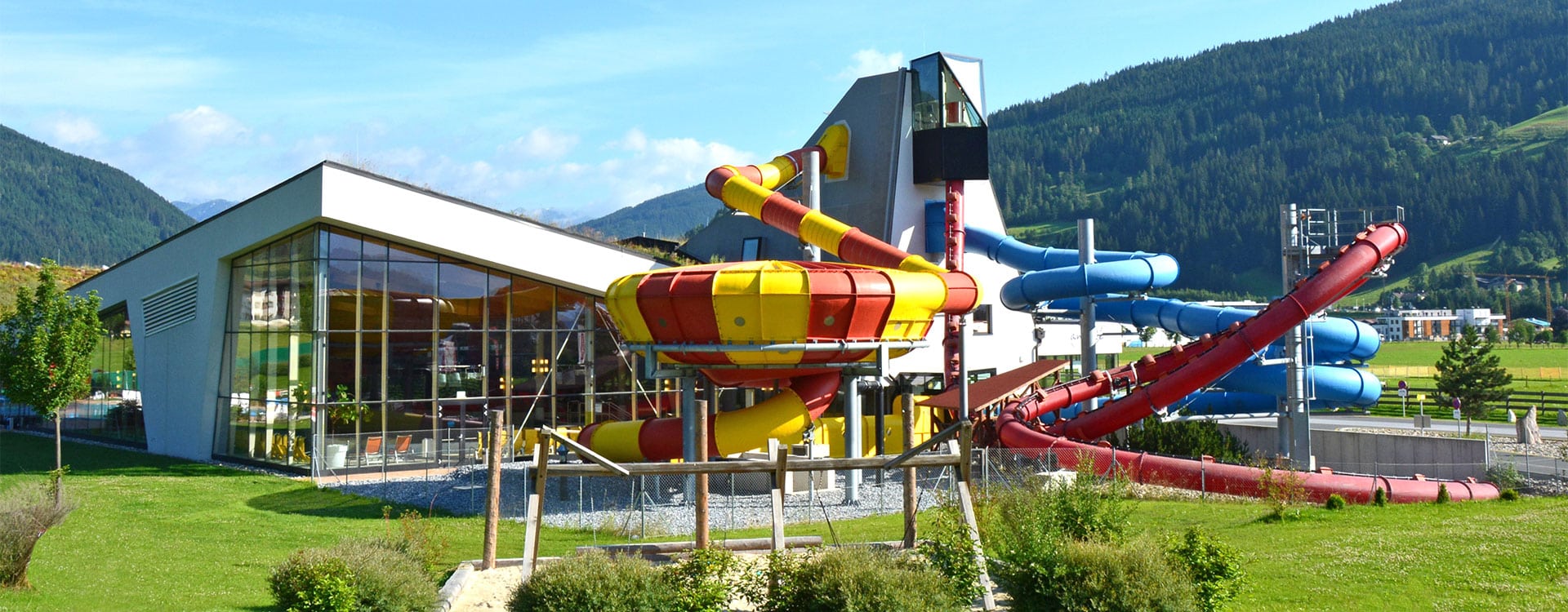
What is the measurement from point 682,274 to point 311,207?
46.1 ft

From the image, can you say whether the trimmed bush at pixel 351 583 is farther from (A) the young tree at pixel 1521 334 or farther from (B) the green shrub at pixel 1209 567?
(A) the young tree at pixel 1521 334

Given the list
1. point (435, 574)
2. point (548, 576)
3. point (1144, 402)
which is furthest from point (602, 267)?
point (548, 576)

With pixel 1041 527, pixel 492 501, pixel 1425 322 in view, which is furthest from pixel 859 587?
pixel 1425 322

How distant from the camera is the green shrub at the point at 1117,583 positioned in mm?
11727

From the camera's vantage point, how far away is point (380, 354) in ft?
104

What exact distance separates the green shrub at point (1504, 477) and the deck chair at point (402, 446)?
27.1 m

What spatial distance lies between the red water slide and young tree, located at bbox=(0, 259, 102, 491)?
71.3 ft

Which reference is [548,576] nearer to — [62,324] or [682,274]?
[682,274]

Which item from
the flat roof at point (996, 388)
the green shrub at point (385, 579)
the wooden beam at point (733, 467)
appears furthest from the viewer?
the flat roof at point (996, 388)

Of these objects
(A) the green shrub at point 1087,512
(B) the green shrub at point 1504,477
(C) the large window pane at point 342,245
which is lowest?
(B) the green shrub at point 1504,477

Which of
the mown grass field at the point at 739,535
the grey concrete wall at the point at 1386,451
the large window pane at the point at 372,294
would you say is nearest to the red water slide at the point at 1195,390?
the mown grass field at the point at 739,535

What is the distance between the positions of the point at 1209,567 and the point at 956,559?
2.85 metres

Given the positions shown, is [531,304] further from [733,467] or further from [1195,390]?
[733,467]

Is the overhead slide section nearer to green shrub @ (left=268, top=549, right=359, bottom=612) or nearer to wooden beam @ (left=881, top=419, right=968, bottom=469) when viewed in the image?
wooden beam @ (left=881, top=419, right=968, bottom=469)
